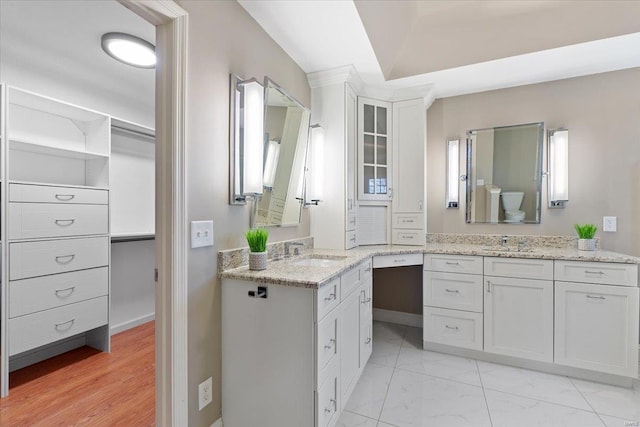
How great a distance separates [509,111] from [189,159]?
291cm

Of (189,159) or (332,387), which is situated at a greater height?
(189,159)

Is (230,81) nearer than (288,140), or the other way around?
(230,81)

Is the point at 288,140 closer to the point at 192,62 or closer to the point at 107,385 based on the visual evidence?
the point at 192,62

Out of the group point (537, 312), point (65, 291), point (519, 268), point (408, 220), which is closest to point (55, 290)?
point (65, 291)

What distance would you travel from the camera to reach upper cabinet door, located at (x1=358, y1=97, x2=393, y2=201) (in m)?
2.75

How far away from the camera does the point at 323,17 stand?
179 centimetres

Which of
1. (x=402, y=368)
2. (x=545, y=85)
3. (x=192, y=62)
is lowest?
(x=402, y=368)

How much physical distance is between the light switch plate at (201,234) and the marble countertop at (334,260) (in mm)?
208

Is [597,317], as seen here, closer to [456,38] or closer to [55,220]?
[456,38]

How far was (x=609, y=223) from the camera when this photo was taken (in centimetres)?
242

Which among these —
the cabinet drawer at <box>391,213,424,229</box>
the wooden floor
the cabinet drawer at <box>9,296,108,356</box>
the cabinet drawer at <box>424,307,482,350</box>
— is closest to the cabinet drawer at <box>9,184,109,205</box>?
the cabinet drawer at <box>9,296,108,356</box>

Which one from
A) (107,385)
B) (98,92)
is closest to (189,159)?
(107,385)

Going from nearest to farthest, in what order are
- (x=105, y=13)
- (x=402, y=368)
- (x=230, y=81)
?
(x=230, y=81), (x=105, y=13), (x=402, y=368)

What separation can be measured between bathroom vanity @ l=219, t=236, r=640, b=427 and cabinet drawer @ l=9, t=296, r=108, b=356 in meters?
1.51
